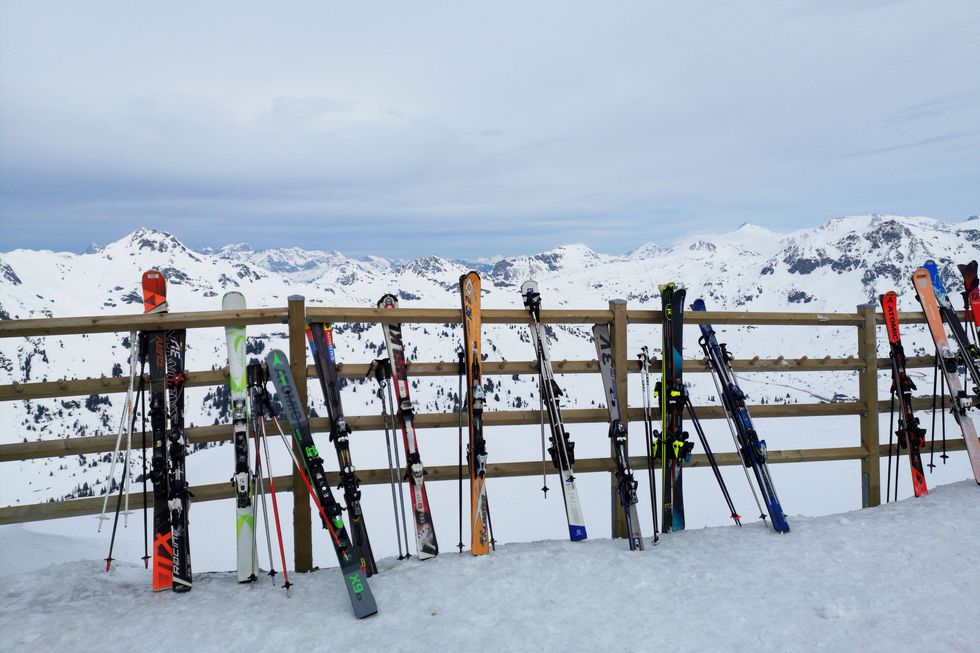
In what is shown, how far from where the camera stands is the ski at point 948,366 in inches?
207

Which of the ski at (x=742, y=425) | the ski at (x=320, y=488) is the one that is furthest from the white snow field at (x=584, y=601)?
the ski at (x=742, y=425)

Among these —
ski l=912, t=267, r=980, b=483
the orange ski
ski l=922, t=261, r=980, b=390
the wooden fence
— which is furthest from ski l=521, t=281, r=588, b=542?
ski l=922, t=261, r=980, b=390

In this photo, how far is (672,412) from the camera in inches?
187

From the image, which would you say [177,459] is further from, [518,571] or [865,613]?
[865,613]

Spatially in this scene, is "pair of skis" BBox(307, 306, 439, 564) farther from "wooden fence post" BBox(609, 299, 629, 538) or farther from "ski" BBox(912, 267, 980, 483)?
"ski" BBox(912, 267, 980, 483)

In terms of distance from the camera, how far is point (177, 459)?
155 inches

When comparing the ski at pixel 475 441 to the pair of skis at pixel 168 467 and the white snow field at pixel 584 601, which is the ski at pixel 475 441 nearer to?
the white snow field at pixel 584 601

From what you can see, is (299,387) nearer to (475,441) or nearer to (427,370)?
(427,370)

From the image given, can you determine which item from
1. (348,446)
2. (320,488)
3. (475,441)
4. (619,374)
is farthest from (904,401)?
(320,488)

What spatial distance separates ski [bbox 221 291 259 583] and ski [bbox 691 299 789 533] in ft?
11.9

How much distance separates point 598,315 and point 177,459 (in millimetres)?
3205

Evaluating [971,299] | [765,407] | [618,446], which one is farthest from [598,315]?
[971,299]

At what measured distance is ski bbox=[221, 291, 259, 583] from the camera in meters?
3.91

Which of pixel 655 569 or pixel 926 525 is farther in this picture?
pixel 926 525
